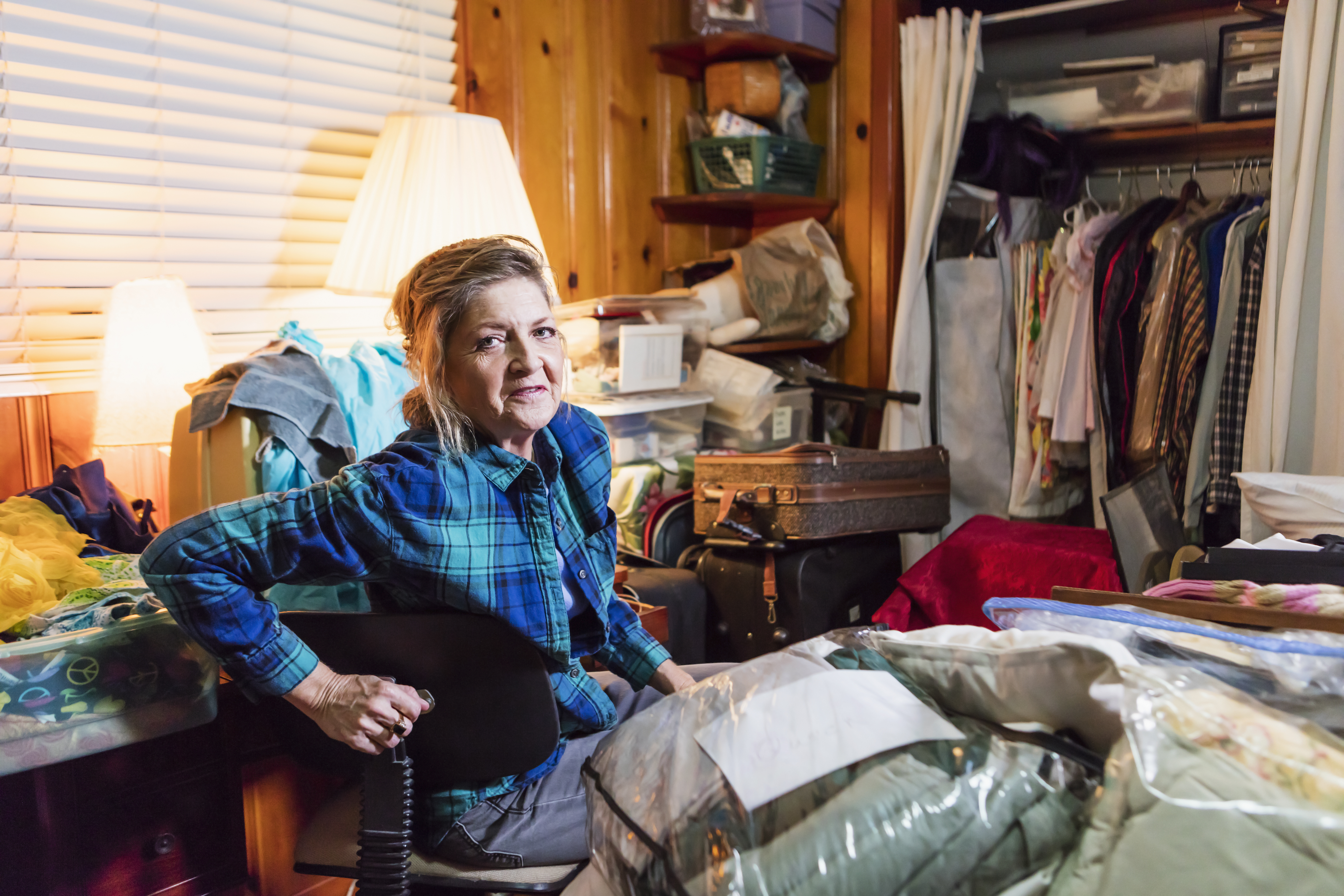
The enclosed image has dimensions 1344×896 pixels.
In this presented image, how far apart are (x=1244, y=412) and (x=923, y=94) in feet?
4.24

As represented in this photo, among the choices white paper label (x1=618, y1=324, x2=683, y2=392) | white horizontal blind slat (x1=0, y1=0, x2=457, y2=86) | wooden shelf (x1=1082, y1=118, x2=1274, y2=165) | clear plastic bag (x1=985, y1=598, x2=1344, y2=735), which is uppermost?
white horizontal blind slat (x1=0, y1=0, x2=457, y2=86)

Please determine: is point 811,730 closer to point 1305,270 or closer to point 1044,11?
point 1305,270

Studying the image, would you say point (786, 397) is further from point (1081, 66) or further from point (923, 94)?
point (1081, 66)

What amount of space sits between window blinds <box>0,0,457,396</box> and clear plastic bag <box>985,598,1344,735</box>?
1830 millimetres

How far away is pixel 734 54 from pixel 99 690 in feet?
8.29

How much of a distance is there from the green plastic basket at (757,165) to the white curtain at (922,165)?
31 centimetres

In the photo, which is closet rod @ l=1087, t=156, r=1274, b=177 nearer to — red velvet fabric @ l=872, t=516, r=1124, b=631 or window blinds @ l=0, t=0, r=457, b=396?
red velvet fabric @ l=872, t=516, r=1124, b=631

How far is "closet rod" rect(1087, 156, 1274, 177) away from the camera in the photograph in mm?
2820

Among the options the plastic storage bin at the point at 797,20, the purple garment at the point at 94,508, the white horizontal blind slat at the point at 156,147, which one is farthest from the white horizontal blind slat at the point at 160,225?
the plastic storage bin at the point at 797,20

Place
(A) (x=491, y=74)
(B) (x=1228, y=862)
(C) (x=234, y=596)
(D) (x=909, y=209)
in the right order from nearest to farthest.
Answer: (B) (x=1228, y=862), (C) (x=234, y=596), (A) (x=491, y=74), (D) (x=909, y=209)

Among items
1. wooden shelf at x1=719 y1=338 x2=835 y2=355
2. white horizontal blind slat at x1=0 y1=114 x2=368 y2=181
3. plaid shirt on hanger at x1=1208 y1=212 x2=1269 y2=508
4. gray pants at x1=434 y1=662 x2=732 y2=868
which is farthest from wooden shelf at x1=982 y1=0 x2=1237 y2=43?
gray pants at x1=434 y1=662 x2=732 y2=868

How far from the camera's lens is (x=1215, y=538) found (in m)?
2.46

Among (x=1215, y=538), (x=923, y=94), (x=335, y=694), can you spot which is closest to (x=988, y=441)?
(x=1215, y=538)

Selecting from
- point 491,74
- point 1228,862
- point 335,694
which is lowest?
point 335,694
